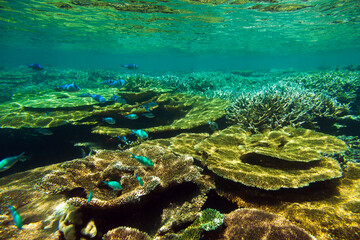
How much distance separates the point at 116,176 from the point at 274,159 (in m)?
3.26

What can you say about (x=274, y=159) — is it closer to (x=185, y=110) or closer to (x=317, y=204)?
(x=317, y=204)

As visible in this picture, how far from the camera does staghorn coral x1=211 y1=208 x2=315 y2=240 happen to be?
2.03 metres

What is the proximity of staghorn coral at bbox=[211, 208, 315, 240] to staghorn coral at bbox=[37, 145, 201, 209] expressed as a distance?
2.85 ft

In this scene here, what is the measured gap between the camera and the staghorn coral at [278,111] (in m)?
6.08

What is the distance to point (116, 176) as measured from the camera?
329 cm

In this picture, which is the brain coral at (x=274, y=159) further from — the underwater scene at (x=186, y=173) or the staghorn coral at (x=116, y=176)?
the staghorn coral at (x=116, y=176)

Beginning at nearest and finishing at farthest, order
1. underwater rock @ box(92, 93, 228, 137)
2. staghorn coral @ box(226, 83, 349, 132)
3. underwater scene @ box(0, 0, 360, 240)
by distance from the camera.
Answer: underwater scene @ box(0, 0, 360, 240) → staghorn coral @ box(226, 83, 349, 132) → underwater rock @ box(92, 93, 228, 137)

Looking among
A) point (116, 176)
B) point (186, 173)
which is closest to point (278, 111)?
point (186, 173)

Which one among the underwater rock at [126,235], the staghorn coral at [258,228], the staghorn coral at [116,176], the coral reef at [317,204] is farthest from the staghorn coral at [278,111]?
the underwater rock at [126,235]

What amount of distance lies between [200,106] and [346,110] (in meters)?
6.50

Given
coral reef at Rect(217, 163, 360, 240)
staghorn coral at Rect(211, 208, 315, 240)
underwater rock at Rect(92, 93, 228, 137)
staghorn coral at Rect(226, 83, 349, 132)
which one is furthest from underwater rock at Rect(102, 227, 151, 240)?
staghorn coral at Rect(226, 83, 349, 132)

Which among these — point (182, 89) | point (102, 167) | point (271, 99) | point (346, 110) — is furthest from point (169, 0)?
point (102, 167)

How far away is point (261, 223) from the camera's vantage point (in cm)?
222

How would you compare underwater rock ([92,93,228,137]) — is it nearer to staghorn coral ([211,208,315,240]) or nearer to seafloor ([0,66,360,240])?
seafloor ([0,66,360,240])
